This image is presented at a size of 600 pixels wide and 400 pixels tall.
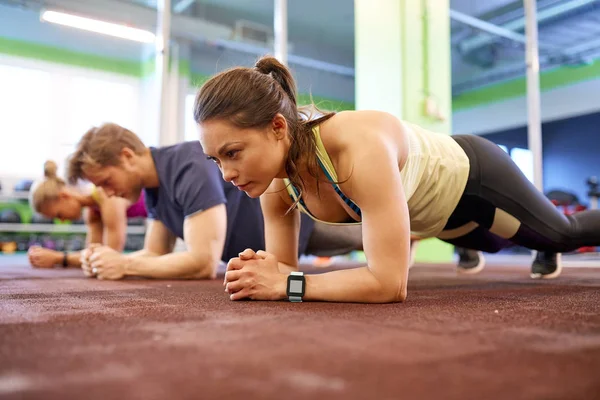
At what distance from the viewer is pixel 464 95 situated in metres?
9.34

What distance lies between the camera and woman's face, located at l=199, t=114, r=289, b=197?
44.5 inches

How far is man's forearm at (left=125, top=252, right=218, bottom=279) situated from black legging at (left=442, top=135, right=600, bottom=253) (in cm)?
87

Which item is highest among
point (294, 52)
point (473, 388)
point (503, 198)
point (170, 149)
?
point (294, 52)

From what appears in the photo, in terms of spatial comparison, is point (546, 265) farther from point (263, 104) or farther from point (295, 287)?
point (263, 104)

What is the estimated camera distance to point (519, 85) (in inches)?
333

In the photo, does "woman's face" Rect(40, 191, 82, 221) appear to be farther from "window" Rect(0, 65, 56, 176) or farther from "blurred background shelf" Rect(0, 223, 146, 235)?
"window" Rect(0, 65, 56, 176)

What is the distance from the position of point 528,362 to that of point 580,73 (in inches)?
329

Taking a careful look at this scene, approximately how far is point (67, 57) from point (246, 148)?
717 cm

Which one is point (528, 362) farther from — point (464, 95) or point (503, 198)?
point (464, 95)

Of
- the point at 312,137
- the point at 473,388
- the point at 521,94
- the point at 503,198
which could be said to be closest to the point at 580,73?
the point at 521,94

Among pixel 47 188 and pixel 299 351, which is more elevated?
pixel 47 188

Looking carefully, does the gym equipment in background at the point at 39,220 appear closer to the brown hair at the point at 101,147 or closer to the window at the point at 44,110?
the window at the point at 44,110

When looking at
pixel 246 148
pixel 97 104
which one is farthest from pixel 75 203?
pixel 97 104

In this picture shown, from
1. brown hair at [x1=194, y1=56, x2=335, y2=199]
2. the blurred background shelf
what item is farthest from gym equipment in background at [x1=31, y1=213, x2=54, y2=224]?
brown hair at [x1=194, y1=56, x2=335, y2=199]
